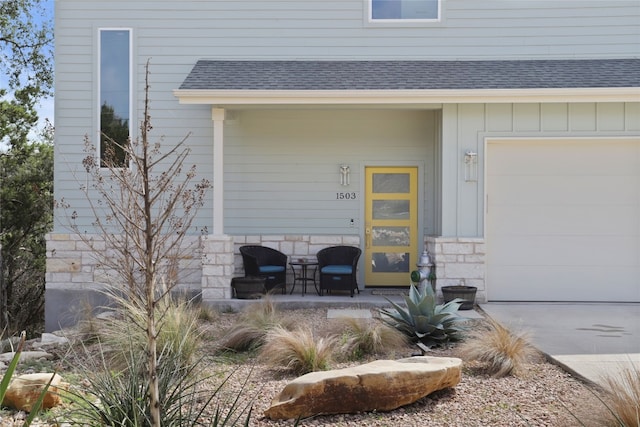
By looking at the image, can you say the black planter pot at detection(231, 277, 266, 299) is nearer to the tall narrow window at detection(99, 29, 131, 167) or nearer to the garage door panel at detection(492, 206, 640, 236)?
the tall narrow window at detection(99, 29, 131, 167)

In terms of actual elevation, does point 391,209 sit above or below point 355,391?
above

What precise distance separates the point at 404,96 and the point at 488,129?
141 centimetres

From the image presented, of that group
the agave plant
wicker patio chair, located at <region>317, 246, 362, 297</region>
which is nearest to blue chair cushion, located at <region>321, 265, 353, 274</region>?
wicker patio chair, located at <region>317, 246, 362, 297</region>

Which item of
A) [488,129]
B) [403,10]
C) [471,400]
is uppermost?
[403,10]

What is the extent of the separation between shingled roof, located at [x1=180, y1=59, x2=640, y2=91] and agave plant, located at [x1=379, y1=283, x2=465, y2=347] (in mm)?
3890

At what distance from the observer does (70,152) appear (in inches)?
405

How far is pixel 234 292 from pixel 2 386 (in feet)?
23.8

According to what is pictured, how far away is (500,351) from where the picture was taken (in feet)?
17.3

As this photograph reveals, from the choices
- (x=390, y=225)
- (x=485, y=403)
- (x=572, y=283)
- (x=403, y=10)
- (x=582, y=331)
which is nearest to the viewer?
(x=485, y=403)

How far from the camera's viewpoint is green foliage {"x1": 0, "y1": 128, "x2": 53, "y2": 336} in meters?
13.9

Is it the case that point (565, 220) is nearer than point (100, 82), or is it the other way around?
point (565, 220)

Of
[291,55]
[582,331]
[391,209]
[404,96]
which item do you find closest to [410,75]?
[404,96]

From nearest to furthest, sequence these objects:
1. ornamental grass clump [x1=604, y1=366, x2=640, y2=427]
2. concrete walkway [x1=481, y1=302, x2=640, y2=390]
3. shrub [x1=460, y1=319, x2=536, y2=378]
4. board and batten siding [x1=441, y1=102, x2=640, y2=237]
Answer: ornamental grass clump [x1=604, y1=366, x2=640, y2=427] → shrub [x1=460, y1=319, x2=536, y2=378] → concrete walkway [x1=481, y1=302, x2=640, y2=390] → board and batten siding [x1=441, y1=102, x2=640, y2=237]

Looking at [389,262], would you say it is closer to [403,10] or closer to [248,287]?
[248,287]
